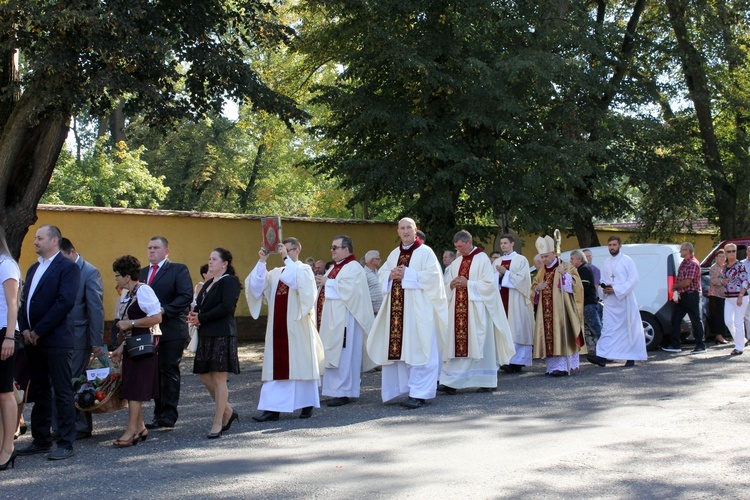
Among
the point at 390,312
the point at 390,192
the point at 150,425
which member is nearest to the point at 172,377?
the point at 150,425

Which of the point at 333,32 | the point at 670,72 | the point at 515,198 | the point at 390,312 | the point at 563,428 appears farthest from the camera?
the point at 670,72

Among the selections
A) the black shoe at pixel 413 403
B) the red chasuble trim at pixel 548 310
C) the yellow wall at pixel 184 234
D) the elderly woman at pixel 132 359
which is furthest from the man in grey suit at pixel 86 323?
the yellow wall at pixel 184 234

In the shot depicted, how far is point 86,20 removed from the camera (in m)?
12.4

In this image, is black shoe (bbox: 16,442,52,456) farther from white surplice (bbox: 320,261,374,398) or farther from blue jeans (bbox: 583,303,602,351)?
blue jeans (bbox: 583,303,602,351)

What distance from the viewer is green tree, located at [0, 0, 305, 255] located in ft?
42.4

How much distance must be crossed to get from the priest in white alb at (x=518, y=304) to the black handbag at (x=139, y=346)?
641 cm

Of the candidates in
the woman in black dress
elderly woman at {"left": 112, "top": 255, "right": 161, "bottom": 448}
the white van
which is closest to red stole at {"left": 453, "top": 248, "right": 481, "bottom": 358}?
the woman in black dress

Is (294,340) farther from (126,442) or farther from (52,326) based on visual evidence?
(52,326)

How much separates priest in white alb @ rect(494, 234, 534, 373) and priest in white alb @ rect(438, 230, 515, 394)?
1.71 meters

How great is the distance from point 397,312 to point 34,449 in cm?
421

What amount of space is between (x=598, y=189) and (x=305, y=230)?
640cm

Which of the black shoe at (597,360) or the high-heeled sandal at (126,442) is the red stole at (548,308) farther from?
the high-heeled sandal at (126,442)

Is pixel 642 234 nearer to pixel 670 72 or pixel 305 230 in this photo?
pixel 670 72

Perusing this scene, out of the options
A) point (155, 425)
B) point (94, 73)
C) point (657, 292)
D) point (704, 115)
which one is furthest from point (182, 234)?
point (704, 115)
